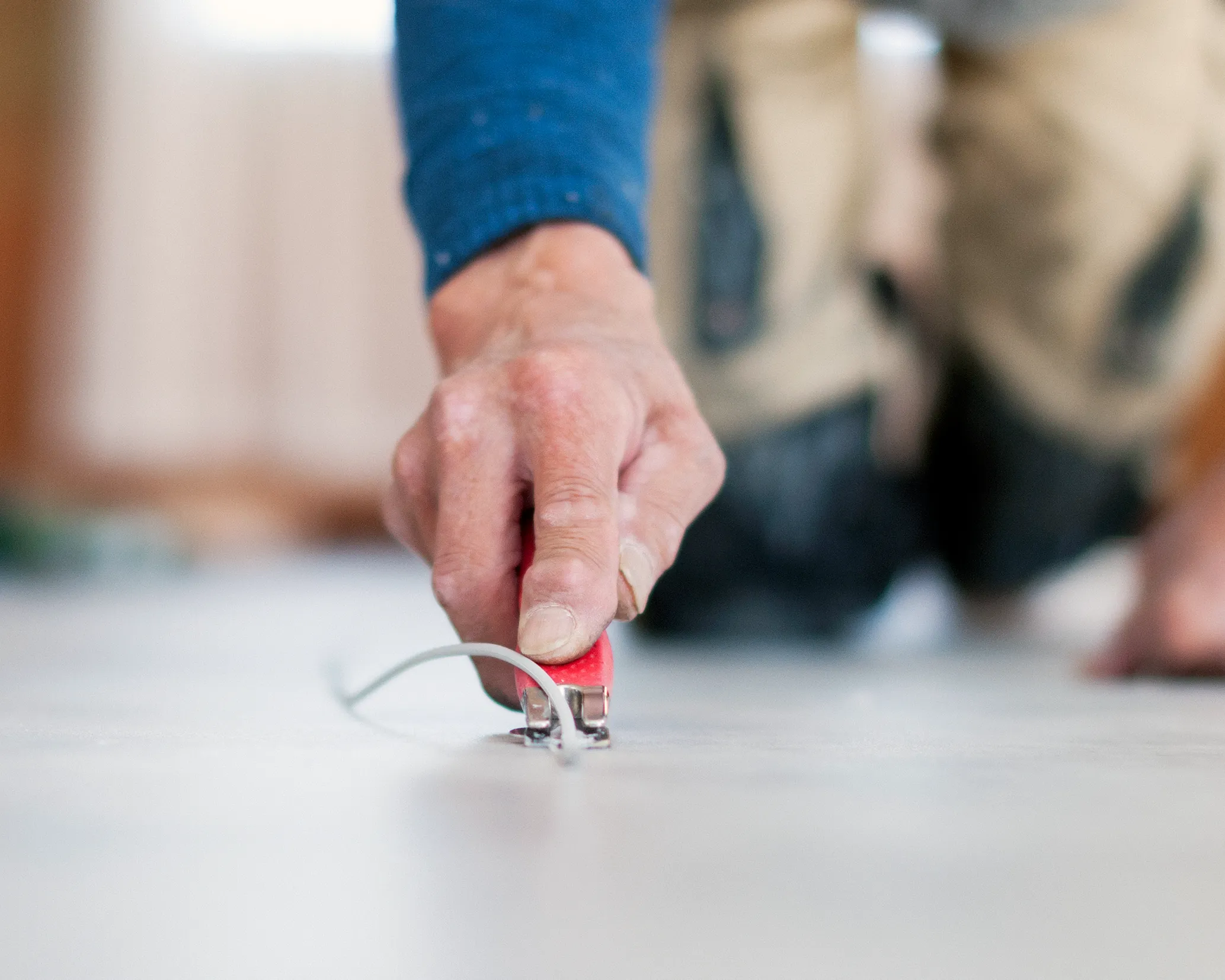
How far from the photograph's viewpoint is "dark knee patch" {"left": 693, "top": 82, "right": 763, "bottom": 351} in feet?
3.83

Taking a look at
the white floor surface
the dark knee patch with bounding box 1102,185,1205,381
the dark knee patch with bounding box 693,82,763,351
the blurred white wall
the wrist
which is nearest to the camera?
the white floor surface

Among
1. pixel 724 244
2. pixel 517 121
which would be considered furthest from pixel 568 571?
pixel 724 244

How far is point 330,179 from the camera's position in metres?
3.50

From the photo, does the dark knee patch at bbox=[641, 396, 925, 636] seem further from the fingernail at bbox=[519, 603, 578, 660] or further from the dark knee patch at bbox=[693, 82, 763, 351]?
the fingernail at bbox=[519, 603, 578, 660]

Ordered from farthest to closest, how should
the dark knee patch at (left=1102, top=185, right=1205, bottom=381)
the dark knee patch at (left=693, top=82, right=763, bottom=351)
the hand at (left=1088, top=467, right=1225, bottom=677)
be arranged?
the dark knee patch at (left=1102, top=185, right=1205, bottom=381) < the dark knee patch at (left=693, top=82, right=763, bottom=351) < the hand at (left=1088, top=467, right=1225, bottom=677)

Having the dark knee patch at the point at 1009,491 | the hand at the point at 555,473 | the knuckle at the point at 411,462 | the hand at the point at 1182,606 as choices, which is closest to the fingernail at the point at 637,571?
the hand at the point at 555,473

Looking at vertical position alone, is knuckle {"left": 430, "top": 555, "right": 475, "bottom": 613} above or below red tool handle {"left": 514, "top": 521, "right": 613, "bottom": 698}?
above

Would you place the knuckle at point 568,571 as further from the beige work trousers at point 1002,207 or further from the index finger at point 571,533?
the beige work trousers at point 1002,207

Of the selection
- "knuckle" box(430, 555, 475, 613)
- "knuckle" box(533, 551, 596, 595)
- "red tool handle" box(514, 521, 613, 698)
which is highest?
"knuckle" box(533, 551, 596, 595)

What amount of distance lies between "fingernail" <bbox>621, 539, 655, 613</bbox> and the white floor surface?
6 centimetres

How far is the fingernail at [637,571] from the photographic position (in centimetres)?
49

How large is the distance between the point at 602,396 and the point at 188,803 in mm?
227

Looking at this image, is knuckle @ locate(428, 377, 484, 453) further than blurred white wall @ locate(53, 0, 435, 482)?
No

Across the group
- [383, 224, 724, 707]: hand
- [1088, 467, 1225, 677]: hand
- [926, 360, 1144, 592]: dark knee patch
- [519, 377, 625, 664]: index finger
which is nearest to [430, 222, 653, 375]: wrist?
[383, 224, 724, 707]: hand
